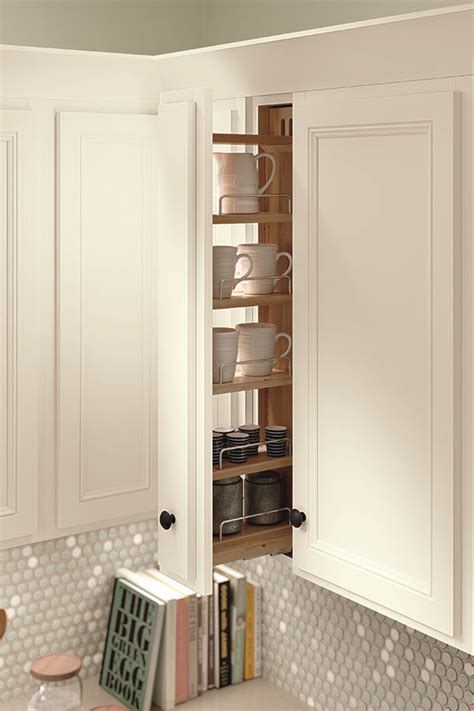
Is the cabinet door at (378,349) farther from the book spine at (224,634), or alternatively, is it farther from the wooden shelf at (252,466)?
the book spine at (224,634)

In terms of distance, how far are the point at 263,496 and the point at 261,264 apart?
427mm

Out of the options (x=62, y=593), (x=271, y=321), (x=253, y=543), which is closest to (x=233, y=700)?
(x=62, y=593)

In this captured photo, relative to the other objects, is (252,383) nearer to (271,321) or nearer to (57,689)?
(271,321)

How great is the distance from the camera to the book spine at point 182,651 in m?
2.20

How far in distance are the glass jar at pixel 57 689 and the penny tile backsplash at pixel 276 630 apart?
0.92 feet

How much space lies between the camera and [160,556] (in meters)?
1.66

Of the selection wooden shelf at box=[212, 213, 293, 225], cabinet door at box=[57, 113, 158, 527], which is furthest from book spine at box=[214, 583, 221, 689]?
wooden shelf at box=[212, 213, 293, 225]

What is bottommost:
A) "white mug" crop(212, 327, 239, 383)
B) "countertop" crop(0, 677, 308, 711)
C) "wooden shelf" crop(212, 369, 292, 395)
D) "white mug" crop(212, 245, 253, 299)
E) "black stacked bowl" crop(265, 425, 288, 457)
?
"countertop" crop(0, 677, 308, 711)

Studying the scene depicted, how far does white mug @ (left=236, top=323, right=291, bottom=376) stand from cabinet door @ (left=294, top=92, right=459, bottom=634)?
104mm

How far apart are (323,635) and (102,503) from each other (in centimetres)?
58

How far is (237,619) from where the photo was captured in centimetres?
230

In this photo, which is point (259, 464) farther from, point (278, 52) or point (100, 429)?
point (278, 52)

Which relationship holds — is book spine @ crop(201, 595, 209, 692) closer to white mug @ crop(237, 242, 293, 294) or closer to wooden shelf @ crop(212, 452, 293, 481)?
wooden shelf @ crop(212, 452, 293, 481)

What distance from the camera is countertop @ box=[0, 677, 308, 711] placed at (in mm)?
2201
